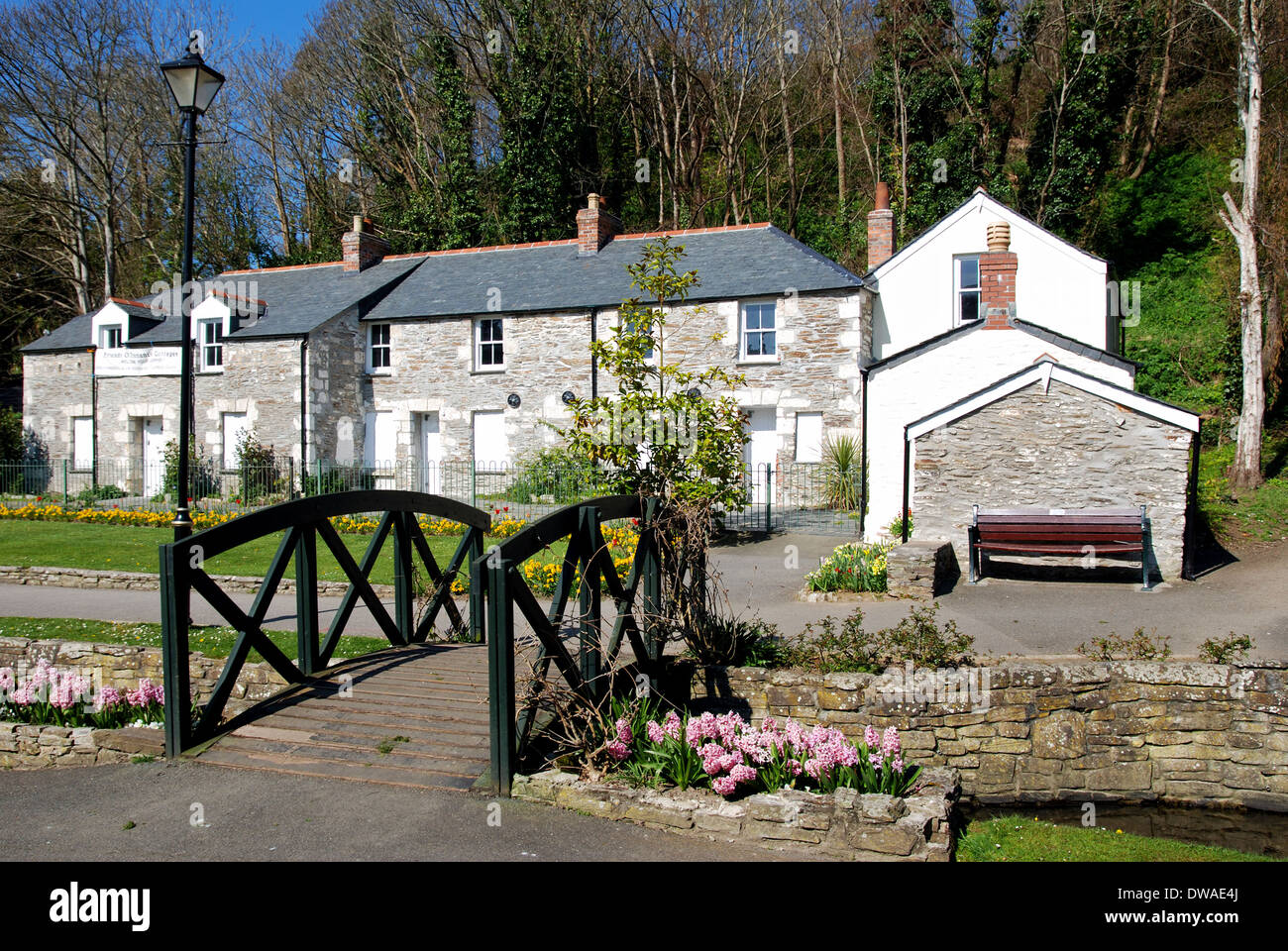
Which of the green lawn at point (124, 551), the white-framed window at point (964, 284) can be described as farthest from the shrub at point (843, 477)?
the green lawn at point (124, 551)

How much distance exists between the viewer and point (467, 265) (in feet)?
91.0

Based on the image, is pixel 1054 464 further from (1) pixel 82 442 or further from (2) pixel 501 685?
(1) pixel 82 442

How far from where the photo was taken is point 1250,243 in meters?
17.8

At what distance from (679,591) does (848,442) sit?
13.7 meters

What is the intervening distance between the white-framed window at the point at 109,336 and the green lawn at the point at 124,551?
9.57 m

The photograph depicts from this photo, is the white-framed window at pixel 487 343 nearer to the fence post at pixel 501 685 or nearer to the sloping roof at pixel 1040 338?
the sloping roof at pixel 1040 338

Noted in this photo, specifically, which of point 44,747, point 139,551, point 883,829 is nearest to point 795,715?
point 883,829

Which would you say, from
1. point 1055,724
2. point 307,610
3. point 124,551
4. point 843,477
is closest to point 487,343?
point 843,477

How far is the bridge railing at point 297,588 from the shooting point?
19.6ft

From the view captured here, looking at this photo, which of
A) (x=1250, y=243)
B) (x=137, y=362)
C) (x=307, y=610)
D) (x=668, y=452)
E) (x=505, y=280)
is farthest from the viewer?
(x=137, y=362)

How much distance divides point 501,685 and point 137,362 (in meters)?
26.2

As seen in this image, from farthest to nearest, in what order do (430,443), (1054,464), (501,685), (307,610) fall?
1. (430,443)
2. (1054,464)
3. (307,610)
4. (501,685)

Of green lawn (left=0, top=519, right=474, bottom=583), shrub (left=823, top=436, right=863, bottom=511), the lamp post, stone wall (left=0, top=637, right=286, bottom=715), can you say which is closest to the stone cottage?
shrub (left=823, top=436, right=863, bottom=511)

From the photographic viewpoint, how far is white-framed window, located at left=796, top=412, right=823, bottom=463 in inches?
878
